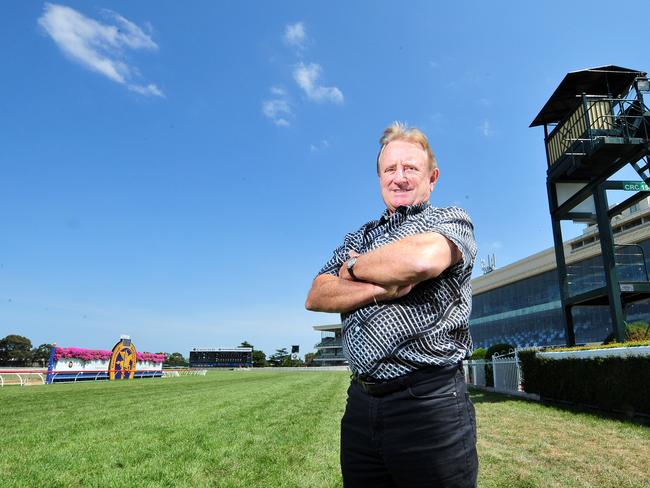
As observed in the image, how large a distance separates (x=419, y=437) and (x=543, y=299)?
53887mm

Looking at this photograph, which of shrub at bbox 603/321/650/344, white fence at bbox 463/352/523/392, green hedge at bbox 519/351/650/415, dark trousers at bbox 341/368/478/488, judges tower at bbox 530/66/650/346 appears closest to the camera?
dark trousers at bbox 341/368/478/488

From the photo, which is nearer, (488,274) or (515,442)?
(515,442)

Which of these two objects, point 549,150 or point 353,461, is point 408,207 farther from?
point 549,150

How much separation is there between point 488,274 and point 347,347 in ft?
210

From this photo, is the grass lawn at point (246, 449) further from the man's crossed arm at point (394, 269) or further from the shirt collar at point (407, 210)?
the shirt collar at point (407, 210)

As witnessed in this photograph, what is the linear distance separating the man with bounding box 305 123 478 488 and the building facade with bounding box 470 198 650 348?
99.7 ft

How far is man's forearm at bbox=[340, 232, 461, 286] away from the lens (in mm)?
1592

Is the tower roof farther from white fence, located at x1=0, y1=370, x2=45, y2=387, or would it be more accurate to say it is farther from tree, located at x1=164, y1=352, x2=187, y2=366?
tree, located at x1=164, y1=352, x2=187, y2=366

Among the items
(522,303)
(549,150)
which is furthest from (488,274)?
(549,150)

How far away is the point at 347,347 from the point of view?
1.86m

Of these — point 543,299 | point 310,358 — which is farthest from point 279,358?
point 543,299

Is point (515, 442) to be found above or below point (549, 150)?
below

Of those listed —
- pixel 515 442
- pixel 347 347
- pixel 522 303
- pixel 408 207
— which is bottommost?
pixel 515 442

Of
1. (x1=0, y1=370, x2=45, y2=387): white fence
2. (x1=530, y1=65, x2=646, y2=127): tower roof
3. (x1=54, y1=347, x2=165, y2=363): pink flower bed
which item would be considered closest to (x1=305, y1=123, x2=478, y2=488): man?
(x1=530, y1=65, x2=646, y2=127): tower roof
